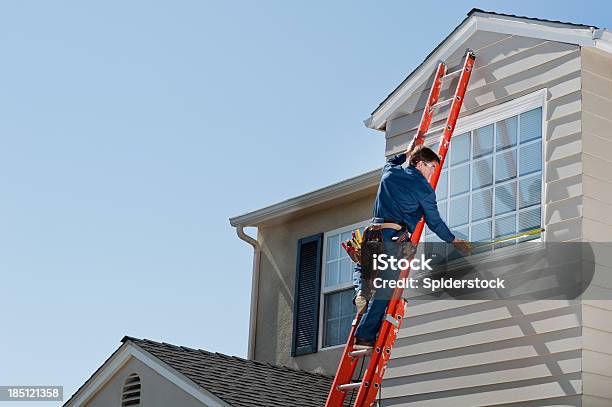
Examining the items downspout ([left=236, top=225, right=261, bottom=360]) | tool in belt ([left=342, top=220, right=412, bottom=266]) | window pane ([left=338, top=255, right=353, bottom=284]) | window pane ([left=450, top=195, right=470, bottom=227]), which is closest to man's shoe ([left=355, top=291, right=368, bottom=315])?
tool in belt ([left=342, top=220, right=412, bottom=266])

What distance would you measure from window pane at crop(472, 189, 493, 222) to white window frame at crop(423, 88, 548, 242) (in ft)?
0.22

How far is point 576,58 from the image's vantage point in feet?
26.7

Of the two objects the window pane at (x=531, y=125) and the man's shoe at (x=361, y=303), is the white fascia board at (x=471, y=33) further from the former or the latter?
the man's shoe at (x=361, y=303)

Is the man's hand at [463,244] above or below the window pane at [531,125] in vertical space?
below

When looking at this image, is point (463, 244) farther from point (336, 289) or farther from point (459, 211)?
point (336, 289)

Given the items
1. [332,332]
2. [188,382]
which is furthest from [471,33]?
[332,332]

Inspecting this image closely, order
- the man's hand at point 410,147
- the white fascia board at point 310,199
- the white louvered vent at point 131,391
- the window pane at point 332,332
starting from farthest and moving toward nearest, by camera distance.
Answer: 1. the window pane at point 332,332
2. the white fascia board at point 310,199
3. the white louvered vent at point 131,391
4. the man's hand at point 410,147

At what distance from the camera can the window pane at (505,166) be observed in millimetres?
8383

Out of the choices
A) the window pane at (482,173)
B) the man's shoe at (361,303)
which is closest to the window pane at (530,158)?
the window pane at (482,173)

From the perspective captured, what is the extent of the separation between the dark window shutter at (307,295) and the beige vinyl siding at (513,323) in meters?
4.11

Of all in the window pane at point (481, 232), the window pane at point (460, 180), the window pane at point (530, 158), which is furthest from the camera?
the window pane at point (460, 180)

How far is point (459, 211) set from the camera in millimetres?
8750

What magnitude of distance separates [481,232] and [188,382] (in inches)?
135

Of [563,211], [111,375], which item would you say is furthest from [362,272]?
[111,375]
